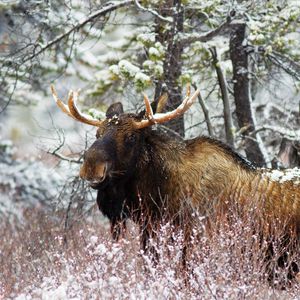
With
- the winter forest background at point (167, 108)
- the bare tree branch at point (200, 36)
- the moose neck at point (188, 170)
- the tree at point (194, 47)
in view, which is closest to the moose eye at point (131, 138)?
the moose neck at point (188, 170)

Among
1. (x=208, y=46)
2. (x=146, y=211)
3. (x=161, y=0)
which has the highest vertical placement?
(x=161, y=0)

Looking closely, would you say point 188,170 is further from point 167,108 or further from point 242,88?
point 242,88

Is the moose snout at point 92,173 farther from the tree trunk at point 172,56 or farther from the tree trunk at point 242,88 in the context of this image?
the tree trunk at point 242,88

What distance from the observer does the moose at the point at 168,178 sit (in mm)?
8312

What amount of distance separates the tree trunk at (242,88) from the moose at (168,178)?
3809 millimetres

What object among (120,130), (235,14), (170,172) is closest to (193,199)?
(170,172)

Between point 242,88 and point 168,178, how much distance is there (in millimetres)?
4438

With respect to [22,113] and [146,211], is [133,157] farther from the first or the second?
[22,113]

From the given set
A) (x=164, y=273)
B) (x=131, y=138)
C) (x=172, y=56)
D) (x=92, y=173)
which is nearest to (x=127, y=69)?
(x=172, y=56)

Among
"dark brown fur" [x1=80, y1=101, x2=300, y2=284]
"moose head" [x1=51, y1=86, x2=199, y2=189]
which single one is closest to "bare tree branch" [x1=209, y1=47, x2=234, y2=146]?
"dark brown fur" [x1=80, y1=101, x2=300, y2=284]

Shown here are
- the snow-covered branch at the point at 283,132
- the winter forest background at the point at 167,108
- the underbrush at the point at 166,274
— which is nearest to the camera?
the underbrush at the point at 166,274

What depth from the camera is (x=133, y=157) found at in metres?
8.61

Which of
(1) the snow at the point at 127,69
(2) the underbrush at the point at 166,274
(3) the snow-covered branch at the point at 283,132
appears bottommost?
(2) the underbrush at the point at 166,274

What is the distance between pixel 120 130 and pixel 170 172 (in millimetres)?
744
